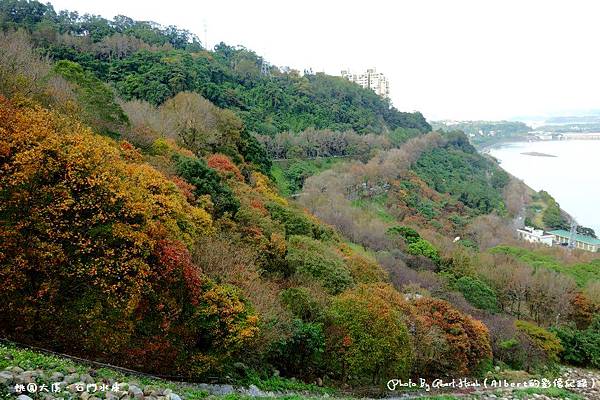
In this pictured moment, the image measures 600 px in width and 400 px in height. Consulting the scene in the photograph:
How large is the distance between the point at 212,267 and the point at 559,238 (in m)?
51.7

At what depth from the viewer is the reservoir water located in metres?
69.7

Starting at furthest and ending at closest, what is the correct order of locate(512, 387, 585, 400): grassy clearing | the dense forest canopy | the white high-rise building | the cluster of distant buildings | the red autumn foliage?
1. the white high-rise building
2. the cluster of distant buildings
3. the dense forest canopy
4. the red autumn foliage
5. locate(512, 387, 585, 400): grassy clearing

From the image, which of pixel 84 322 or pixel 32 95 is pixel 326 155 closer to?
pixel 32 95

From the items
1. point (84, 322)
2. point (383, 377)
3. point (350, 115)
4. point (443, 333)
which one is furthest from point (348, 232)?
point (350, 115)

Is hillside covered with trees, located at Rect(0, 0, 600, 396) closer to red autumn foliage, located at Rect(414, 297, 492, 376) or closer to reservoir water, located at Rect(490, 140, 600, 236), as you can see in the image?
red autumn foliage, located at Rect(414, 297, 492, 376)

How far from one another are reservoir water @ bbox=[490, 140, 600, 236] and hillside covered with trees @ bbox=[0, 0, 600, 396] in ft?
113

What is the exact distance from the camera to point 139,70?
152ft

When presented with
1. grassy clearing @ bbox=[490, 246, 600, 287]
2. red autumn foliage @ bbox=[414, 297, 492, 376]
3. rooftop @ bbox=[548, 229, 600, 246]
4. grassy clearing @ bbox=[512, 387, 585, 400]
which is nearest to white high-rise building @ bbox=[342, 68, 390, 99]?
rooftop @ bbox=[548, 229, 600, 246]

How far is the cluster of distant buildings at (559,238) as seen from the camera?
4975cm

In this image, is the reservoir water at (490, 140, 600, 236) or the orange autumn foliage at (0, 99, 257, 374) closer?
the orange autumn foliage at (0, 99, 257, 374)

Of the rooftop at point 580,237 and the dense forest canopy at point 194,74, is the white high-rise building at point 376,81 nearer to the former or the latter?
the dense forest canopy at point 194,74

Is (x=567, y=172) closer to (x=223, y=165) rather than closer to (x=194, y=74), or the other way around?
(x=194, y=74)

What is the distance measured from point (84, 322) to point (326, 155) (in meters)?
50.6

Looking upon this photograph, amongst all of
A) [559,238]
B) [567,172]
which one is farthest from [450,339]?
[567,172]
